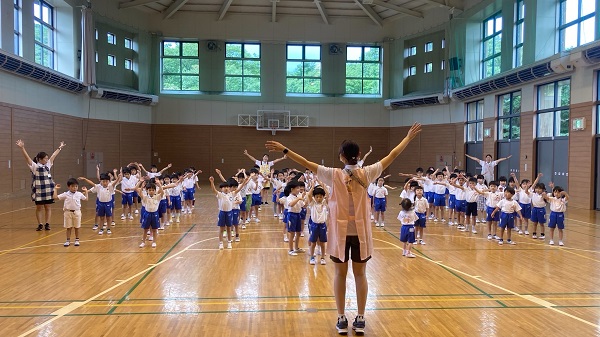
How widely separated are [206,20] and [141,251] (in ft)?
73.7

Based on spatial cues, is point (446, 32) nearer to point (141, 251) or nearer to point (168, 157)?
point (168, 157)

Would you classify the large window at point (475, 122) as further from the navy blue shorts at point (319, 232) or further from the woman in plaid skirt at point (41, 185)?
the woman in plaid skirt at point (41, 185)

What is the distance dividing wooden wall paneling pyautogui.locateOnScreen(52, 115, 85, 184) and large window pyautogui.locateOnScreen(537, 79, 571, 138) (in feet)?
71.9

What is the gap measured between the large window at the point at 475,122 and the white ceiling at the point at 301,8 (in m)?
6.36

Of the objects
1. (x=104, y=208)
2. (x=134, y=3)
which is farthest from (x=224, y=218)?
(x=134, y=3)

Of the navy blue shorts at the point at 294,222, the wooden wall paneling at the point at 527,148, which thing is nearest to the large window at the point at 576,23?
the wooden wall paneling at the point at 527,148

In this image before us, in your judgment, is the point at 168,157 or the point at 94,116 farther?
the point at 168,157

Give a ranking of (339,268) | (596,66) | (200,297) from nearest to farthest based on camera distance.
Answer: (339,268) < (200,297) < (596,66)

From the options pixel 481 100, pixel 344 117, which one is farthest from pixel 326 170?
pixel 344 117

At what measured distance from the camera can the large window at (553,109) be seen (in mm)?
17375

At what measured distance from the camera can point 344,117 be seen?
29906 mm

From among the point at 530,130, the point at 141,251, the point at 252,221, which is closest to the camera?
the point at 141,251

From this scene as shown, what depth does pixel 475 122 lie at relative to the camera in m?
24.3

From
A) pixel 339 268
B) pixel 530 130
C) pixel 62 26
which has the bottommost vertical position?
pixel 339 268
